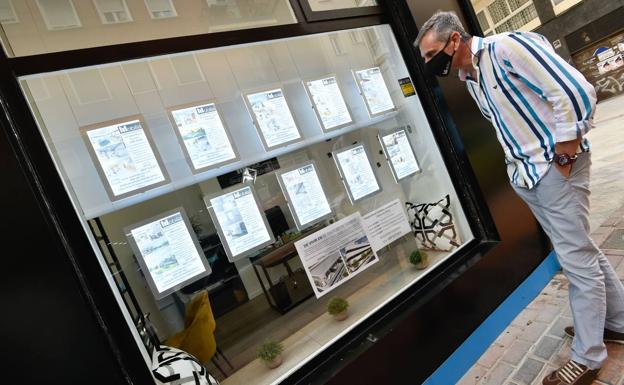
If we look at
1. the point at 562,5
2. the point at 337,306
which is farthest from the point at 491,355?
the point at 562,5

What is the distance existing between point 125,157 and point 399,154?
1.88m

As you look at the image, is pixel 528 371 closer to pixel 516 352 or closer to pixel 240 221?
pixel 516 352

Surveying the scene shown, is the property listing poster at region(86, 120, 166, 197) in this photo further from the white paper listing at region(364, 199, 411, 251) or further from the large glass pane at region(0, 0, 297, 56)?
the white paper listing at region(364, 199, 411, 251)

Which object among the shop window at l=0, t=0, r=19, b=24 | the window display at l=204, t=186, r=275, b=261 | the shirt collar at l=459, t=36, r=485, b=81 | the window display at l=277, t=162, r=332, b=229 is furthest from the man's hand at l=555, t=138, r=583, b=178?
the shop window at l=0, t=0, r=19, b=24

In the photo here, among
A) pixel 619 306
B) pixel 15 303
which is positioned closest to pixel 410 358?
pixel 619 306

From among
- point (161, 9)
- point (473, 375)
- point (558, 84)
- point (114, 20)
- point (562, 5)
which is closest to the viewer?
point (558, 84)

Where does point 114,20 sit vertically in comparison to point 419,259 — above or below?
above

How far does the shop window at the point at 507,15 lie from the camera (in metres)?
11.7

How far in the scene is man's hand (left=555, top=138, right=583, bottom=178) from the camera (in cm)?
142

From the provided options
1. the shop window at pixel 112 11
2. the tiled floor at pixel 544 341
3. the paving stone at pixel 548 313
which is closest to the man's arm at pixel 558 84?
the tiled floor at pixel 544 341

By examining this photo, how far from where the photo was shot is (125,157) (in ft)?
5.63

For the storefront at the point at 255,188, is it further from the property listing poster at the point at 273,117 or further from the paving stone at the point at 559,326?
the paving stone at the point at 559,326

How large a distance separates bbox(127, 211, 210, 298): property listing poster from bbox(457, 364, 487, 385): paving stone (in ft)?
5.34

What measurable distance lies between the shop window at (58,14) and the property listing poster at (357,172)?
166 cm
